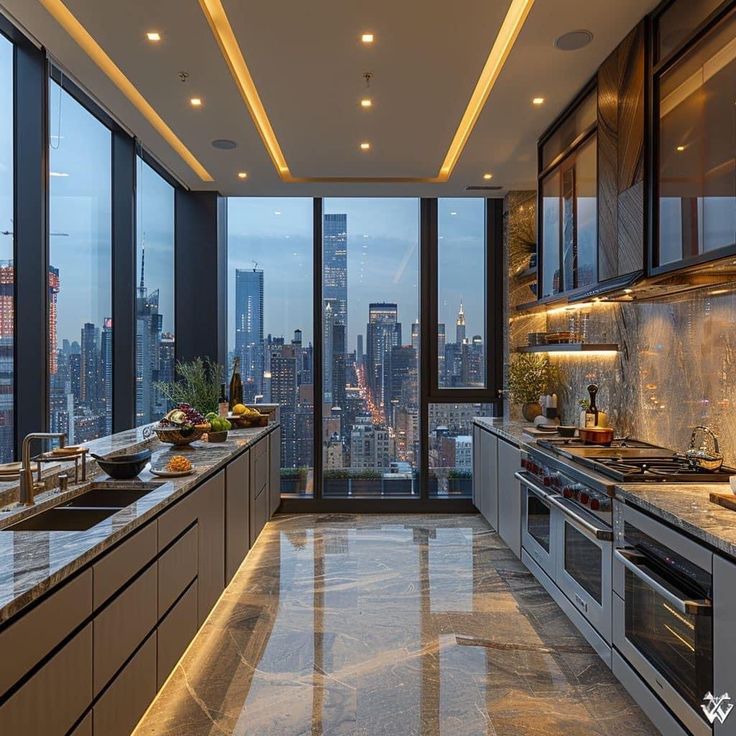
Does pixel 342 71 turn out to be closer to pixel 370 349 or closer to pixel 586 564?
pixel 586 564

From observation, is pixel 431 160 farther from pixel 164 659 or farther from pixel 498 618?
pixel 164 659

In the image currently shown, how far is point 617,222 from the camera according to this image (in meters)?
2.94

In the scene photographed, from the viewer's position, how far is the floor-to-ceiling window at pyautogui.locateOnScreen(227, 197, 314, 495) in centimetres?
564

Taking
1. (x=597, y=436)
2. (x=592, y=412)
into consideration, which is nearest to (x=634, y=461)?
(x=597, y=436)

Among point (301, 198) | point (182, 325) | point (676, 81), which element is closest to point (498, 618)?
point (676, 81)

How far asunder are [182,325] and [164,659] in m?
3.48

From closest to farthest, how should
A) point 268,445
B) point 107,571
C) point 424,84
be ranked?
point 107,571, point 424,84, point 268,445

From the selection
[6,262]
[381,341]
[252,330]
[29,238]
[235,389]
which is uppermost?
[29,238]

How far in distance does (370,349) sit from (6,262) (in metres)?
3.40

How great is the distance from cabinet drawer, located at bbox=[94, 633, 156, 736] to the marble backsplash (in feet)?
8.26

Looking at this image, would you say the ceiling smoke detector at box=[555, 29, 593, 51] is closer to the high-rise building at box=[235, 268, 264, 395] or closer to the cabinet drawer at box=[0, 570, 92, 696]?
the cabinet drawer at box=[0, 570, 92, 696]

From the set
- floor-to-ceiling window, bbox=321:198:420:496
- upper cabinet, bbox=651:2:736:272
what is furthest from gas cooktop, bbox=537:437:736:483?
floor-to-ceiling window, bbox=321:198:420:496

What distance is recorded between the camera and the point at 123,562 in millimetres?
→ 1896

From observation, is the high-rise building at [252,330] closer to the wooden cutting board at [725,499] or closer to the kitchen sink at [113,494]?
the kitchen sink at [113,494]
